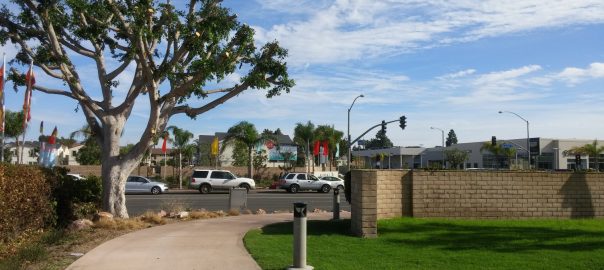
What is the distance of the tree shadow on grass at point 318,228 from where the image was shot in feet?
44.4

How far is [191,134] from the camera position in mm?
54844

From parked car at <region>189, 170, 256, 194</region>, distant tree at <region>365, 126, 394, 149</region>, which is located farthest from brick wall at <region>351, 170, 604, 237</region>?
distant tree at <region>365, 126, 394, 149</region>

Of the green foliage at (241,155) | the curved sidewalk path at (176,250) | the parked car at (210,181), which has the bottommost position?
the curved sidewalk path at (176,250)

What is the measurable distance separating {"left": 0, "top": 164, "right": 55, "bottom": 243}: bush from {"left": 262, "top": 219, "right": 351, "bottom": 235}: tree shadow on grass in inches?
193

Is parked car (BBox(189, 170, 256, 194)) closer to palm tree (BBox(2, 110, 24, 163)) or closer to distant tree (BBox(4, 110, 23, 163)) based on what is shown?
distant tree (BBox(4, 110, 23, 163))

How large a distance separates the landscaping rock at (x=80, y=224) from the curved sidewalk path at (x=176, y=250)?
4.54 ft

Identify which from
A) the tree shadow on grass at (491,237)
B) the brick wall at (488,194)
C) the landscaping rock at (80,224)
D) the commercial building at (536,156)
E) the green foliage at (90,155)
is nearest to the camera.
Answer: the tree shadow on grass at (491,237)

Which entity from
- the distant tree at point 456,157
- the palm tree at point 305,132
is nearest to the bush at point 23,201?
the palm tree at point 305,132

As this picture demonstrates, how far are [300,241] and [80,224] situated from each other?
7.54 m

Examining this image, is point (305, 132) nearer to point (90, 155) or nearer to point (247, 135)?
point (247, 135)

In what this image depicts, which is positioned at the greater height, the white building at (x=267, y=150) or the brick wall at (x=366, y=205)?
the white building at (x=267, y=150)

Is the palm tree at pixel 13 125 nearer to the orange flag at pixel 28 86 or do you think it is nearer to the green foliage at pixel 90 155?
the green foliage at pixel 90 155

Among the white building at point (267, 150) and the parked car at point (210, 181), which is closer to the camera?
the parked car at point (210, 181)

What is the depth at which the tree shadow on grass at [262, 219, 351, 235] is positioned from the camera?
13531mm
